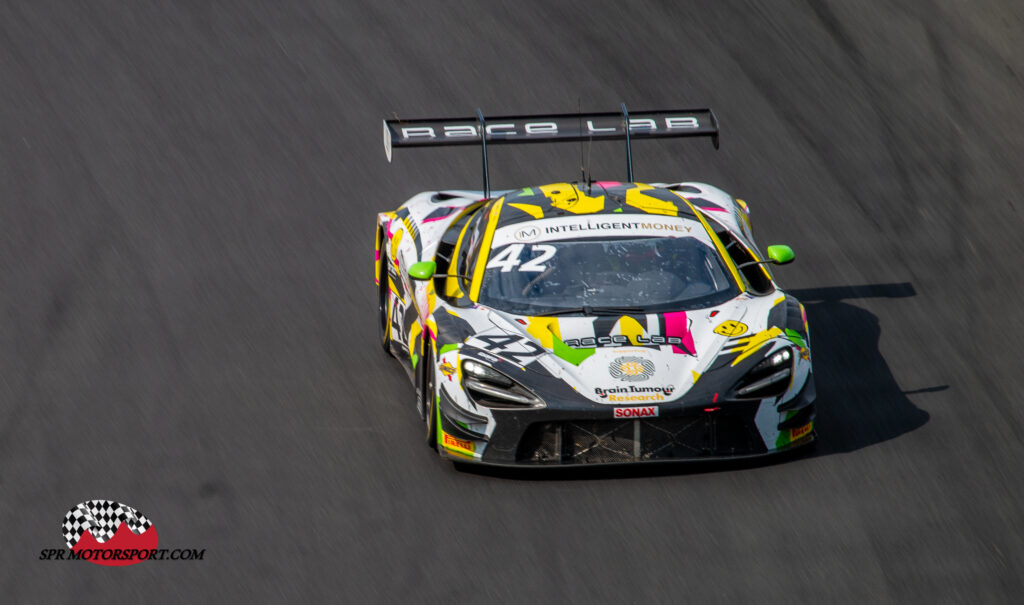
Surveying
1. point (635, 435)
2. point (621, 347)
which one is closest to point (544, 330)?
point (621, 347)

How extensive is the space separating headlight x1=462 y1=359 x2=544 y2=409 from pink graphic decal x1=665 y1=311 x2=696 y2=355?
0.84 meters

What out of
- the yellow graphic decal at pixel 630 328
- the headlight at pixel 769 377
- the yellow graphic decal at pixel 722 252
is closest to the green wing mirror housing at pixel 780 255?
the yellow graphic decal at pixel 722 252

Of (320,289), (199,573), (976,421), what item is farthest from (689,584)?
(320,289)

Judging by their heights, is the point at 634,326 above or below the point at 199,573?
above

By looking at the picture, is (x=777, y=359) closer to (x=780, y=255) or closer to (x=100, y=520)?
(x=780, y=255)

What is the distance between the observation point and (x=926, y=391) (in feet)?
28.9

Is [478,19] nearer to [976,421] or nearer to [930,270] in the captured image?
[930,270]

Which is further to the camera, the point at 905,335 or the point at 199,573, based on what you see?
the point at 905,335

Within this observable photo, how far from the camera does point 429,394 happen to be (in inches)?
319

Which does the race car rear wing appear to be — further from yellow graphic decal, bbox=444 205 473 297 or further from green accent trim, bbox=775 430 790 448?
green accent trim, bbox=775 430 790 448

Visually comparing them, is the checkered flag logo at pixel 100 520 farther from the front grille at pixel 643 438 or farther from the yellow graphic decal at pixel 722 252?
the yellow graphic decal at pixel 722 252

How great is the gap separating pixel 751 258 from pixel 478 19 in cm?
739

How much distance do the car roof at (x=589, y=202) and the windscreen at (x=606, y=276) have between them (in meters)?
0.37

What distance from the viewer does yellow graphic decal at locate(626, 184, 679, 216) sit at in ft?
29.3
